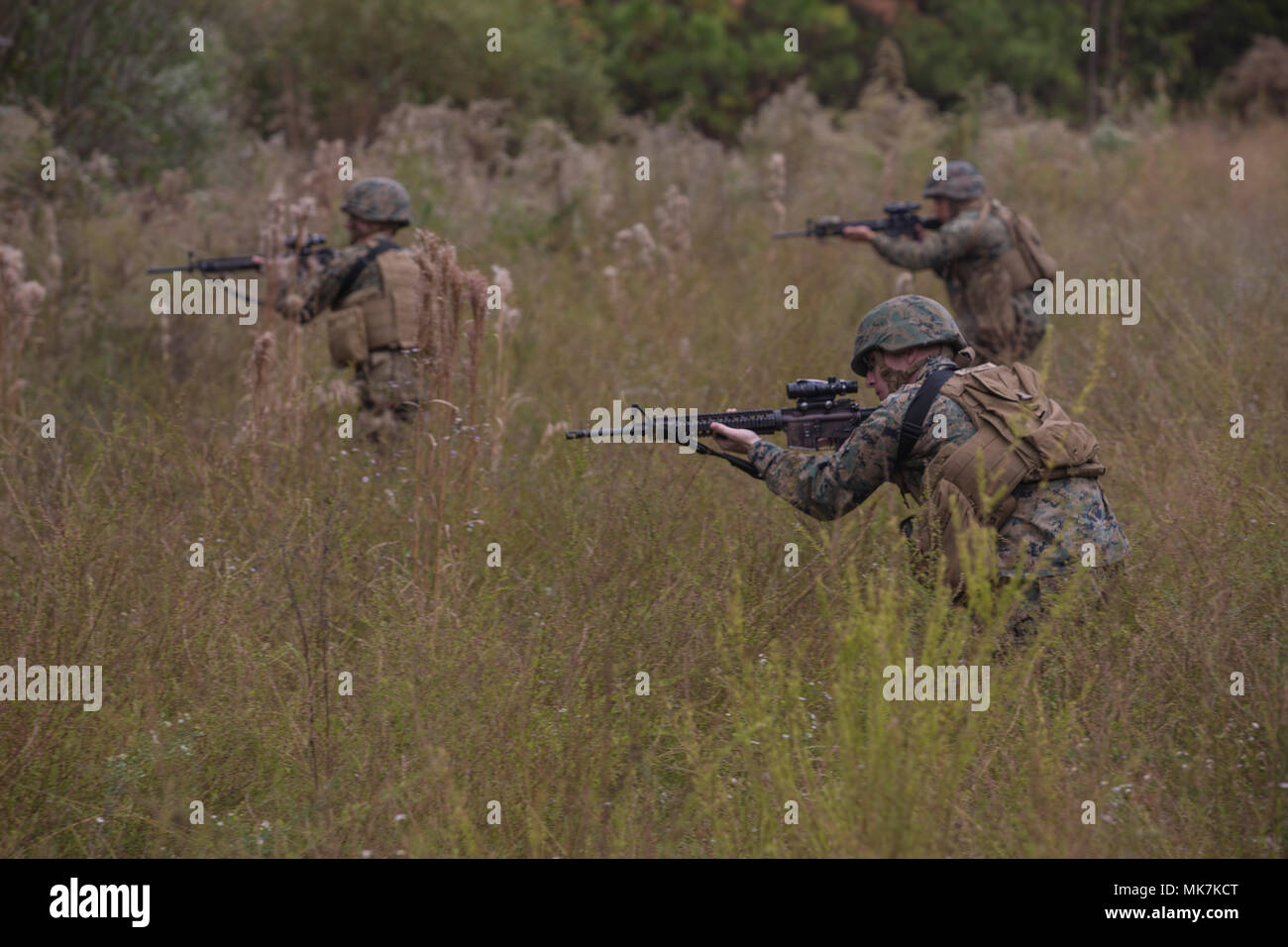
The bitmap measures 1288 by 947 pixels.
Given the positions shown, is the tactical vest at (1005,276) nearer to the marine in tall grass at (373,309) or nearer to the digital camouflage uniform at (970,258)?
the digital camouflage uniform at (970,258)

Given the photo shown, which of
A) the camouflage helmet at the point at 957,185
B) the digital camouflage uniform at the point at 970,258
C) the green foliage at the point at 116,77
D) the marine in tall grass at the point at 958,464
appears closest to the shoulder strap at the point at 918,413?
the marine in tall grass at the point at 958,464

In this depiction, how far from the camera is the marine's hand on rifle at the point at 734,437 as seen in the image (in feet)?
14.3

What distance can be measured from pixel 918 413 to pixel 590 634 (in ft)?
4.05

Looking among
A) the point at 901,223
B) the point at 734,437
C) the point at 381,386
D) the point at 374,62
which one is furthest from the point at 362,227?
the point at 374,62

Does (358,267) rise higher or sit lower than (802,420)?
higher

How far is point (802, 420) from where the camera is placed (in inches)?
172

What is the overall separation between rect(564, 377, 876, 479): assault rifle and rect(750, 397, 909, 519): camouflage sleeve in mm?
123

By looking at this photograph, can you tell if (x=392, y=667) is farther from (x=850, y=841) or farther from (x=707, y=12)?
(x=707, y=12)

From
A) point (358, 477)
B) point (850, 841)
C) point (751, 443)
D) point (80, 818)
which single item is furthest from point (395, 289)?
point (850, 841)

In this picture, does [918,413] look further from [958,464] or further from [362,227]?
[362,227]

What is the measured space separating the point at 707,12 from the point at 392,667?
2038 cm

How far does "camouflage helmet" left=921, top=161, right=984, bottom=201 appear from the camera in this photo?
734 centimetres

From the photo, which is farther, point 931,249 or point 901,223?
point 901,223

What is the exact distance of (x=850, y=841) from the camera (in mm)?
2957
